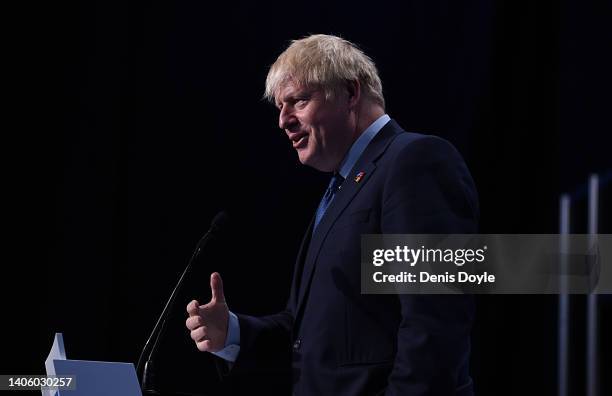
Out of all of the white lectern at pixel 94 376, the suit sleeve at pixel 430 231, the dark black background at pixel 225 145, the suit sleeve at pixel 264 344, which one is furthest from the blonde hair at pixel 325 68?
the dark black background at pixel 225 145

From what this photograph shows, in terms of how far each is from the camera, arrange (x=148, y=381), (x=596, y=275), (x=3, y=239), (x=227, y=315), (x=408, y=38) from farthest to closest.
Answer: (x=408, y=38) → (x=3, y=239) → (x=596, y=275) → (x=227, y=315) → (x=148, y=381)

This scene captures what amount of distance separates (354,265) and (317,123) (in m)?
0.47

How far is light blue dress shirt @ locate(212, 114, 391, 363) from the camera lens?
1816 mm

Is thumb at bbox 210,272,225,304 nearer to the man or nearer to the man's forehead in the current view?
the man

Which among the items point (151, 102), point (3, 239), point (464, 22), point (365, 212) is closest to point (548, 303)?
point (464, 22)

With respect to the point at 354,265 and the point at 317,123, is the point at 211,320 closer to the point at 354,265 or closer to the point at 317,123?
the point at 354,265

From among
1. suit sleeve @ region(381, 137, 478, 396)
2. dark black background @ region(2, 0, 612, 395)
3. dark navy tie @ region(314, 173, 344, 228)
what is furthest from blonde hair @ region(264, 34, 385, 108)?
dark black background @ region(2, 0, 612, 395)

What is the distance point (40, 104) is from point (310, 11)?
3.87 feet

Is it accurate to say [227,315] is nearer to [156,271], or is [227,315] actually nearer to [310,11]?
[156,271]

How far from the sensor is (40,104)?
9.75 feet

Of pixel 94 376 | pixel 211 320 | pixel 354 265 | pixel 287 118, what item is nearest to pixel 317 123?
pixel 287 118

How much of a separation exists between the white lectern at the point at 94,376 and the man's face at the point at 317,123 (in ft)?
2.65

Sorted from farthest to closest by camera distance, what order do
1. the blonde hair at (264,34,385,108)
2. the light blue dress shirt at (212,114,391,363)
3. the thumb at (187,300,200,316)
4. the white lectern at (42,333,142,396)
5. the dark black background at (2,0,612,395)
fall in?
the dark black background at (2,0,612,395) < the blonde hair at (264,34,385,108) < the light blue dress shirt at (212,114,391,363) < the thumb at (187,300,200,316) < the white lectern at (42,333,142,396)

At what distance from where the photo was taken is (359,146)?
6.15 feet
